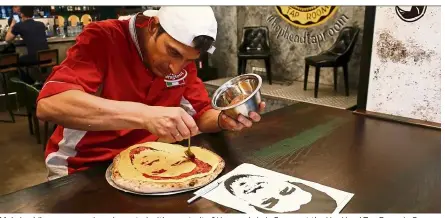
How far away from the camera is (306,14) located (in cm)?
619

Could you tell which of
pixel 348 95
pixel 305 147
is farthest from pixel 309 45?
pixel 305 147

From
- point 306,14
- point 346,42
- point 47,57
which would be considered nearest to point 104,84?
point 346,42

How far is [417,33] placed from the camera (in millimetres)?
2174

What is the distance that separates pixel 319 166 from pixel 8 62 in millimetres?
5192

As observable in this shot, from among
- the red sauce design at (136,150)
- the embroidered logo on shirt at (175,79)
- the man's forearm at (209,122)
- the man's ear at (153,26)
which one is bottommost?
the red sauce design at (136,150)

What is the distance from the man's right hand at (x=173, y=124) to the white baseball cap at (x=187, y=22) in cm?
30

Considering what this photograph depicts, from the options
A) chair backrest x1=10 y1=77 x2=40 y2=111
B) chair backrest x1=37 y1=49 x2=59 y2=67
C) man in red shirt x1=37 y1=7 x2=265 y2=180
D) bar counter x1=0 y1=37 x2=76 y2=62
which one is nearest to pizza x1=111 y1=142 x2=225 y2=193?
man in red shirt x1=37 y1=7 x2=265 y2=180

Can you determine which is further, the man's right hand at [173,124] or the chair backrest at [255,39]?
the chair backrest at [255,39]

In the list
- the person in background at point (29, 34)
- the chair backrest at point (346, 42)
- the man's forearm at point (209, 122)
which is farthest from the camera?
the person in background at point (29, 34)

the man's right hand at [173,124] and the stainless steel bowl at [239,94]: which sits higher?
the stainless steel bowl at [239,94]

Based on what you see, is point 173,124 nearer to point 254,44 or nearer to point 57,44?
point 254,44

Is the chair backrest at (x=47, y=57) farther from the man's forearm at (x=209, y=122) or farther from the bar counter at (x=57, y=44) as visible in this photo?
the man's forearm at (x=209, y=122)

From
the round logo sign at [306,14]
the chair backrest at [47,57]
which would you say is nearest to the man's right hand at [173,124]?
the chair backrest at [47,57]

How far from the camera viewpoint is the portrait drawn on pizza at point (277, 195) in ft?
3.79
